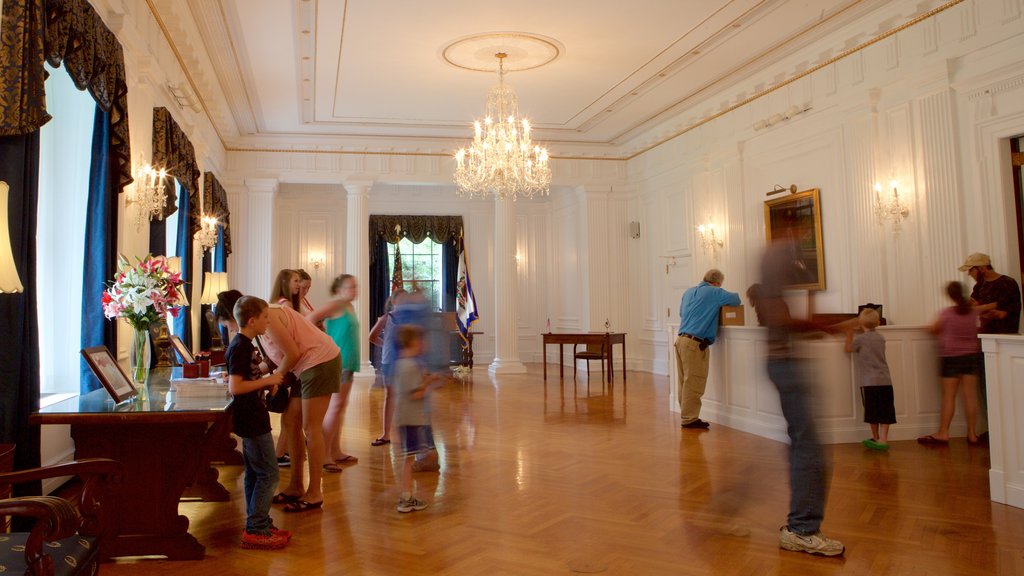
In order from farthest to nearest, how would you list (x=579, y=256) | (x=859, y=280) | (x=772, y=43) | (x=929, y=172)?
(x=579, y=256) → (x=772, y=43) → (x=859, y=280) → (x=929, y=172)

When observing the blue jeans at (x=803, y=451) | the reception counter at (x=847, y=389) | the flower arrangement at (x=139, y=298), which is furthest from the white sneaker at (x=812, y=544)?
the flower arrangement at (x=139, y=298)

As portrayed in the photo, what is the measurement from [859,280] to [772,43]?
289 centimetres

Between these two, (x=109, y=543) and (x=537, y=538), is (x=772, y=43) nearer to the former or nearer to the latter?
(x=537, y=538)

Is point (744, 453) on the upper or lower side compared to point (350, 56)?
lower

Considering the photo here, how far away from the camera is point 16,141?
312cm

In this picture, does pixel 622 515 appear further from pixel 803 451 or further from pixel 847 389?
pixel 847 389

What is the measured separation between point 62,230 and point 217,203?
4.62 metres

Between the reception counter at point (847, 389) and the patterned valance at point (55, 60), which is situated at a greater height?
the patterned valance at point (55, 60)

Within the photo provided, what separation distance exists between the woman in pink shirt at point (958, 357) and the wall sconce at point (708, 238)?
4.12 m

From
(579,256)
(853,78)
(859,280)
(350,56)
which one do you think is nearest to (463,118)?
(350,56)

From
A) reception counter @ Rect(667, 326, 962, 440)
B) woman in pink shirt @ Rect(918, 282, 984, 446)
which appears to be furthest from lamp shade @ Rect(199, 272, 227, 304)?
woman in pink shirt @ Rect(918, 282, 984, 446)

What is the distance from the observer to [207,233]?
334 inches

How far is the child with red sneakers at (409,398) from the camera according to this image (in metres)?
3.67

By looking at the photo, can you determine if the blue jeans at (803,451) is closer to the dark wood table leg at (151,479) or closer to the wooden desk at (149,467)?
the wooden desk at (149,467)
